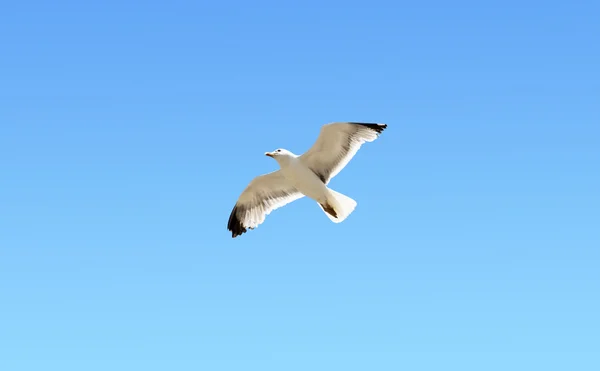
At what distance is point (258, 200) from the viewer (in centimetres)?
1617

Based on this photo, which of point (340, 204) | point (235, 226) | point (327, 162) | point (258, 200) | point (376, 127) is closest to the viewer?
point (376, 127)

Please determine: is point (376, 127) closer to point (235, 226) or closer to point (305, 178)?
point (305, 178)

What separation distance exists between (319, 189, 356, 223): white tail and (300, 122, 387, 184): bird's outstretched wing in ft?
1.17

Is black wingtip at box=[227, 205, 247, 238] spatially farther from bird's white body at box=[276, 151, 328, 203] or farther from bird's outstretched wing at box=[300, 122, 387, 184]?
bird's outstretched wing at box=[300, 122, 387, 184]

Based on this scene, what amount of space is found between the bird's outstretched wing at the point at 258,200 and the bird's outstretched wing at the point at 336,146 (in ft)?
3.16

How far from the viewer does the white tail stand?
578 inches

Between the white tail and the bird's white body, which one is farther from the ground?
the bird's white body

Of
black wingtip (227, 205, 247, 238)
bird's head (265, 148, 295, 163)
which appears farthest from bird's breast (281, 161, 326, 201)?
black wingtip (227, 205, 247, 238)

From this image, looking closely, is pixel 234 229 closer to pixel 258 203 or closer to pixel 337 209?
pixel 258 203

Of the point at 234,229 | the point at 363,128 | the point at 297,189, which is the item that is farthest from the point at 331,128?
the point at 234,229

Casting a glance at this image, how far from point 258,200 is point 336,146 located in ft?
A: 7.28

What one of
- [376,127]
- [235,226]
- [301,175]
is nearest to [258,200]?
[235,226]

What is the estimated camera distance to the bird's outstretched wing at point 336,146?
1440cm

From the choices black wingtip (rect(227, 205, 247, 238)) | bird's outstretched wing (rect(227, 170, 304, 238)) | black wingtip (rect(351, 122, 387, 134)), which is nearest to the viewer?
black wingtip (rect(351, 122, 387, 134))
